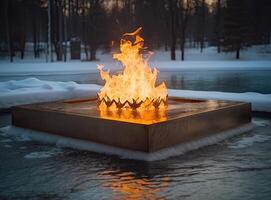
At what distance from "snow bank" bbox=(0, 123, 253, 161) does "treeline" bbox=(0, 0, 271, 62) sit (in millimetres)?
30063

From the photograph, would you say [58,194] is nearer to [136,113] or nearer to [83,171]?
[83,171]

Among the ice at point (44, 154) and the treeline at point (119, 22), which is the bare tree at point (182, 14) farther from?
the ice at point (44, 154)

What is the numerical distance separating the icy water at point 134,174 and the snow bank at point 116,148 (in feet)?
0.49

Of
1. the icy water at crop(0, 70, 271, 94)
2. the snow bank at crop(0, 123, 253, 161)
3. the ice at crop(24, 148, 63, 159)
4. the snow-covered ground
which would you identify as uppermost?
the snow-covered ground

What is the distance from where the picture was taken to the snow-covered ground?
436 inches

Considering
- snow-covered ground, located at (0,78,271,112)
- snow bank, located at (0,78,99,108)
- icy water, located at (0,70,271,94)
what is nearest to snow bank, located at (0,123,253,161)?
snow-covered ground, located at (0,78,271,112)

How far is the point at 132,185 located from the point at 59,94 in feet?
26.7

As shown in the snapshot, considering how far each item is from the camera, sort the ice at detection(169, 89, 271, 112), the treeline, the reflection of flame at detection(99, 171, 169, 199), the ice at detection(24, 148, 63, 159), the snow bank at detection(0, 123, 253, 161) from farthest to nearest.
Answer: the treeline → the ice at detection(169, 89, 271, 112) → the ice at detection(24, 148, 63, 159) → the snow bank at detection(0, 123, 253, 161) → the reflection of flame at detection(99, 171, 169, 199)

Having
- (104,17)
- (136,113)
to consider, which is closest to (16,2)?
(104,17)

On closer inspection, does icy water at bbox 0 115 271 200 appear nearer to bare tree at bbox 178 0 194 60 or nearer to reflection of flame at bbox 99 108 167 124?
reflection of flame at bbox 99 108 167 124

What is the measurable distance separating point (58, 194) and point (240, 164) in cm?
278

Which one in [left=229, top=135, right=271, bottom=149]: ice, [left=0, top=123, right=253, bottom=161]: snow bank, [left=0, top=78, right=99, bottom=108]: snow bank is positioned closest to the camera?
[left=0, top=123, right=253, bottom=161]: snow bank

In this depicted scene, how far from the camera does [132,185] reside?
5430 millimetres

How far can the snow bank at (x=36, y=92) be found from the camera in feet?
40.0
